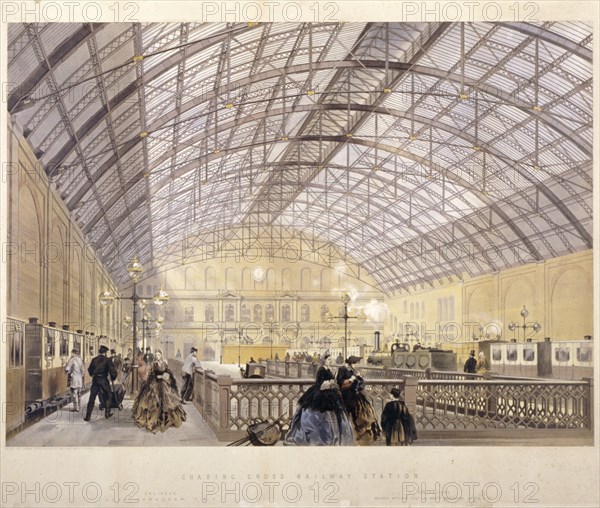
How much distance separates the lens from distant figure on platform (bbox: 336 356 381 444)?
13.8 metres

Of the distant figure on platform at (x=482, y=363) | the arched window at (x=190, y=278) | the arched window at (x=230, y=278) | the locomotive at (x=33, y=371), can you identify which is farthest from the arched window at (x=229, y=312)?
the distant figure on platform at (x=482, y=363)

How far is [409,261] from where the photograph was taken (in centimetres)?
1952

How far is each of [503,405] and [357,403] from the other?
14.9 feet

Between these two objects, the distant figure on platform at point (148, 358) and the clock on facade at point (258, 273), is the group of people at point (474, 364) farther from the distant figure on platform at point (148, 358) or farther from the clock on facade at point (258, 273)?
the distant figure on platform at point (148, 358)

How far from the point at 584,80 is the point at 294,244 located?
25.2ft

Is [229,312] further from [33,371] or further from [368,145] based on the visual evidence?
[368,145]

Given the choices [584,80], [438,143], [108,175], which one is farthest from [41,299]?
[584,80]

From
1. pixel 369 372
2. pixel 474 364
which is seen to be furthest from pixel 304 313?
pixel 474 364

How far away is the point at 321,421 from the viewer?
512 inches

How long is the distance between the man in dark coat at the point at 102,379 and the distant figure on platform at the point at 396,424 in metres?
5.74

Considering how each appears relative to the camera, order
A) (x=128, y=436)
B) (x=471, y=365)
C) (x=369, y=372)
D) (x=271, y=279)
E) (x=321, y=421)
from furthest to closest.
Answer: (x=471, y=365), (x=369, y=372), (x=271, y=279), (x=128, y=436), (x=321, y=421)

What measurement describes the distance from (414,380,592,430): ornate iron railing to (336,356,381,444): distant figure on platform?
2045mm

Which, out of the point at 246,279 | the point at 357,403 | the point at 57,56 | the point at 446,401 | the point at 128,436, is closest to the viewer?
the point at 357,403

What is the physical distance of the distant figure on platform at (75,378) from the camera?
621 inches
